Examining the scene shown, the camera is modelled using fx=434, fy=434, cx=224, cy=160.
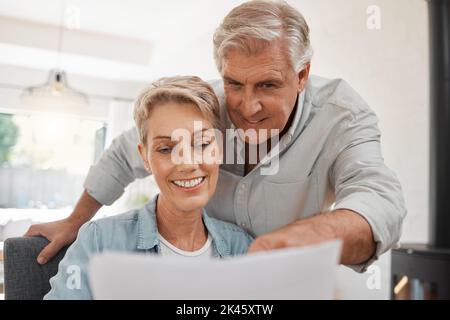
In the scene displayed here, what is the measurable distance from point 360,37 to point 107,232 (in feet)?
1.63

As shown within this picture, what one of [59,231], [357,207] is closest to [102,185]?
[59,231]

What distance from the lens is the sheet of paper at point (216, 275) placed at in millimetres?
272

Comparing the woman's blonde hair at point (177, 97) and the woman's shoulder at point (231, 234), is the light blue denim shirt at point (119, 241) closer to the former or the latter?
the woman's shoulder at point (231, 234)

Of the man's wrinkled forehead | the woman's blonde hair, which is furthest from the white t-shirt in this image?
the man's wrinkled forehead

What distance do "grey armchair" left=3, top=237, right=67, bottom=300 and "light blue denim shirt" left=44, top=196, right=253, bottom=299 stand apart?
0.12 metres

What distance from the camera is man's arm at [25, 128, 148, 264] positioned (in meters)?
0.69

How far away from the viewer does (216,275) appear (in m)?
0.28

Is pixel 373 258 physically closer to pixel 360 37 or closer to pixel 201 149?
pixel 201 149

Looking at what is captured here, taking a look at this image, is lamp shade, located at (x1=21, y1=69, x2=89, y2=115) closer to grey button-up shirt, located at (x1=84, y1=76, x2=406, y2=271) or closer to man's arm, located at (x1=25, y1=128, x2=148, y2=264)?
man's arm, located at (x1=25, y1=128, x2=148, y2=264)

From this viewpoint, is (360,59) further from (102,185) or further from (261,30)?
(102,185)

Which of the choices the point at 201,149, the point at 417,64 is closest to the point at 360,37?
the point at 417,64

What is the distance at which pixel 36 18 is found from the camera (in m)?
0.74

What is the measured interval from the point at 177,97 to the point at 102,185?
0.26 meters

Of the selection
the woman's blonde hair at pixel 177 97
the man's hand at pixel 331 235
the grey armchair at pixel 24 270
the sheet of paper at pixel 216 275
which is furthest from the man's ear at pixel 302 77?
the grey armchair at pixel 24 270
